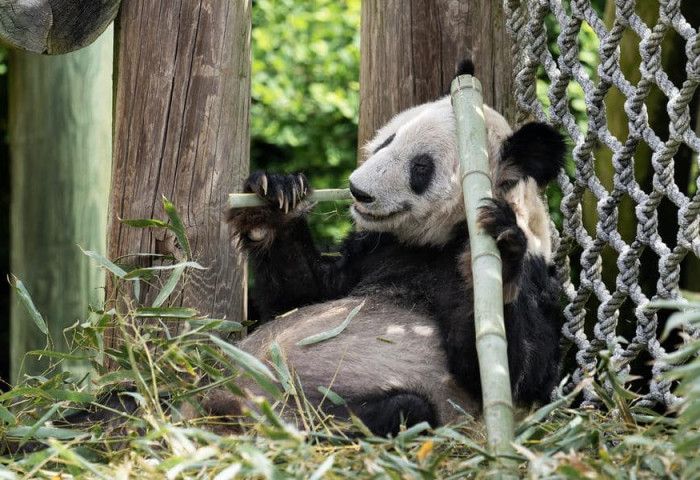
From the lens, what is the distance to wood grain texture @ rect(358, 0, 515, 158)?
12.7 ft

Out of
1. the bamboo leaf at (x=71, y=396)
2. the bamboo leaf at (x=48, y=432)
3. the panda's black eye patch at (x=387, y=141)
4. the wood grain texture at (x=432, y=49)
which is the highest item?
the wood grain texture at (x=432, y=49)

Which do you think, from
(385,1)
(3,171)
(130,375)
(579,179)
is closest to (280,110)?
(3,171)

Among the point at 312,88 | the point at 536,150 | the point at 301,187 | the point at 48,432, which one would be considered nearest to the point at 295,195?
the point at 301,187

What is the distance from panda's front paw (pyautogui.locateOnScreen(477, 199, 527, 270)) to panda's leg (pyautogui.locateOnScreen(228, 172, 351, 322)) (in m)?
0.86

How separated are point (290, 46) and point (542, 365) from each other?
16.0 feet

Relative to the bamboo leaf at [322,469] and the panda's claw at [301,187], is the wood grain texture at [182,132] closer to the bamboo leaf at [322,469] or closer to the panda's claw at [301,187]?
the panda's claw at [301,187]

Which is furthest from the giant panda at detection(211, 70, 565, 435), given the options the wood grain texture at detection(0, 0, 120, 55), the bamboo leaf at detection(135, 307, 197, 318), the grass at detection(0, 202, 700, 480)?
the wood grain texture at detection(0, 0, 120, 55)

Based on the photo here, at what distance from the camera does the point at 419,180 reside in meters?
3.58

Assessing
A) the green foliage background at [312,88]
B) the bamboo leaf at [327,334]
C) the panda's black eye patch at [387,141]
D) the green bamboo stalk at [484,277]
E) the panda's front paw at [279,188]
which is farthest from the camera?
the green foliage background at [312,88]

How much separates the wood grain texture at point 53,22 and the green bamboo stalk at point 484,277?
1.31 meters

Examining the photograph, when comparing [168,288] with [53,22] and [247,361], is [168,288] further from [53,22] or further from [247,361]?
[53,22]

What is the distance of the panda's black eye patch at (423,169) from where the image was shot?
358 cm

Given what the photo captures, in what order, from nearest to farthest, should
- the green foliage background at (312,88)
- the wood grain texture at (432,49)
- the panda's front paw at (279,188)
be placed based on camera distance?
the panda's front paw at (279,188), the wood grain texture at (432,49), the green foliage background at (312,88)

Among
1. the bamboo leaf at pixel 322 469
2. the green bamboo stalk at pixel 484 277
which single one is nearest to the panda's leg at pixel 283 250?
the green bamboo stalk at pixel 484 277
